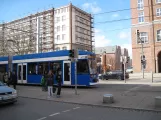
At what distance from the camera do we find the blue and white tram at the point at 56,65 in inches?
789

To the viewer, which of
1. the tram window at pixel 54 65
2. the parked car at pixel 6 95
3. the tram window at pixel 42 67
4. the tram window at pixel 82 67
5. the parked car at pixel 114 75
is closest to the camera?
the parked car at pixel 6 95

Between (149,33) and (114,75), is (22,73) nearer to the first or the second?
(114,75)

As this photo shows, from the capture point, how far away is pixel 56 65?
21672 mm

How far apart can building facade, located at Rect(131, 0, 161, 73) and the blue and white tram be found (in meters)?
33.1

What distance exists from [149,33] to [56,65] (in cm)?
3649

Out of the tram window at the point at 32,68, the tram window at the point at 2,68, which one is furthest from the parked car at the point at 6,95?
the tram window at the point at 2,68

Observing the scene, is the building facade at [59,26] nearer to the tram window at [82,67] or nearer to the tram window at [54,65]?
the tram window at [54,65]

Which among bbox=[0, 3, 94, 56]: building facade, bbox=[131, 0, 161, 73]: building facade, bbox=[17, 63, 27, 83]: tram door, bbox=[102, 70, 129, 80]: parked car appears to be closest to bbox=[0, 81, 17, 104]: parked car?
bbox=[17, 63, 27, 83]: tram door

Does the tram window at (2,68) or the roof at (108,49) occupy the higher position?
the roof at (108,49)

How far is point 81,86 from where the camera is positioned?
22.0 meters

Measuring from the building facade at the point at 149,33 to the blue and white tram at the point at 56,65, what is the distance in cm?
3312

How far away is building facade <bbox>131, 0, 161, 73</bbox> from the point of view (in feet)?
168

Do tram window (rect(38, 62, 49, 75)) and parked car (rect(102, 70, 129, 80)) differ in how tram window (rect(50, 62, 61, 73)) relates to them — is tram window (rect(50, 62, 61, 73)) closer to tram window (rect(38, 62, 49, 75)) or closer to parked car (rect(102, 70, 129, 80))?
tram window (rect(38, 62, 49, 75))

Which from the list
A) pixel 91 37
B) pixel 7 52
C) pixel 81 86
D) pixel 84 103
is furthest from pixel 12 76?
pixel 91 37
